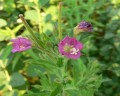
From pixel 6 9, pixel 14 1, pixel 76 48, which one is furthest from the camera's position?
pixel 14 1

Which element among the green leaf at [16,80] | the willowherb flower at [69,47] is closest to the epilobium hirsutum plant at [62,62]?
the willowherb flower at [69,47]

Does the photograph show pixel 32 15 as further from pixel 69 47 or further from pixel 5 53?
pixel 69 47

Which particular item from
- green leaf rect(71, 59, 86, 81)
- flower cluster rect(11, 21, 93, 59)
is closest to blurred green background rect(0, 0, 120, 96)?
green leaf rect(71, 59, 86, 81)

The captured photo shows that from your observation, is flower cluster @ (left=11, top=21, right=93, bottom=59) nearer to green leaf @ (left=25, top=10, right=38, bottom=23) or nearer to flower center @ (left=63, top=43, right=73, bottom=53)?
flower center @ (left=63, top=43, right=73, bottom=53)

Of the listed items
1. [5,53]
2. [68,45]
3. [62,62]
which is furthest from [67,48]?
[5,53]

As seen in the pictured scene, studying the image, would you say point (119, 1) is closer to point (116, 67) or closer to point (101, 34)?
point (101, 34)

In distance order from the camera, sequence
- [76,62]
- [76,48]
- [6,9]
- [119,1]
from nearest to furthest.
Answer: [76,48] < [76,62] < [6,9] < [119,1]

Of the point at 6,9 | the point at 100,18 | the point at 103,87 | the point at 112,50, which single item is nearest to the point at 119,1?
the point at 100,18
